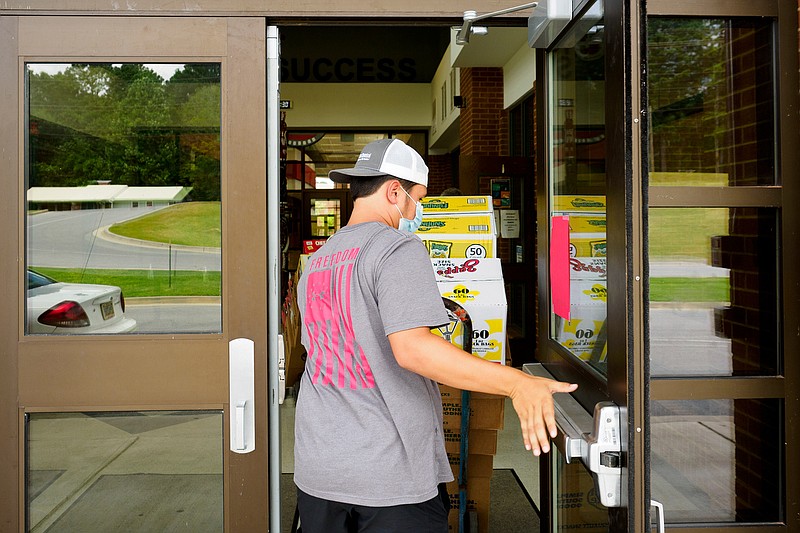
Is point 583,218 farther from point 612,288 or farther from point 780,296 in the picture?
point 780,296

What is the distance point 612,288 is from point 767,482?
4.30ft

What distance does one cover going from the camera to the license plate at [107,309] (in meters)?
2.31

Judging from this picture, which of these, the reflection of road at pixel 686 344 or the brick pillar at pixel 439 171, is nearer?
the reflection of road at pixel 686 344

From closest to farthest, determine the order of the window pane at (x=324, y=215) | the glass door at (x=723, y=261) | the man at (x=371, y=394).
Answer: the man at (x=371, y=394), the glass door at (x=723, y=261), the window pane at (x=324, y=215)

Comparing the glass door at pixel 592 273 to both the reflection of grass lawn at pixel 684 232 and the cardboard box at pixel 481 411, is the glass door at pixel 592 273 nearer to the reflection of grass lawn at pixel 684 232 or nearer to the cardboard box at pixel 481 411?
the reflection of grass lawn at pixel 684 232

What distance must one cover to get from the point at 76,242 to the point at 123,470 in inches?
30.0

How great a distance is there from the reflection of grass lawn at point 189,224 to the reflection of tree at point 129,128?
5cm

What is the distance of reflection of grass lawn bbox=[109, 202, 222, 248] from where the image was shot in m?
2.34

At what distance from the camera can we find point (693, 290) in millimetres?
2578

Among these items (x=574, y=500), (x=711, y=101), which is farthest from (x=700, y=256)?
(x=574, y=500)

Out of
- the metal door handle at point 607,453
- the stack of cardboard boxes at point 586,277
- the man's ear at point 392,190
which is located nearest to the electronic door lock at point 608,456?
the metal door handle at point 607,453

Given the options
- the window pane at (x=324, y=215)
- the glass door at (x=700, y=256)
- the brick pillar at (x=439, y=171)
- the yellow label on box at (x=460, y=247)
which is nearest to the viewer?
the glass door at (x=700, y=256)

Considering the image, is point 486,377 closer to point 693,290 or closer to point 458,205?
point 693,290

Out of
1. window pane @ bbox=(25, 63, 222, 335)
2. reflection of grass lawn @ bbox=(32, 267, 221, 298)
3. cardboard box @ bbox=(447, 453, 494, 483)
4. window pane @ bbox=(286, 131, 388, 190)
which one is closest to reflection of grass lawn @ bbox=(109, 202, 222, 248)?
window pane @ bbox=(25, 63, 222, 335)
